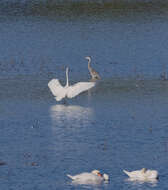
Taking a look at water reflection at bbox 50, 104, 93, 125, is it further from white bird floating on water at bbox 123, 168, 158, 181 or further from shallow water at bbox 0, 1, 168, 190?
white bird floating on water at bbox 123, 168, 158, 181

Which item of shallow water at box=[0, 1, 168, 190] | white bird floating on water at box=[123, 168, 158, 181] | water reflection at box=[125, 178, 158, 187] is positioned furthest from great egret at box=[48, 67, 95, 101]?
white bird floating on water at box=[123, 168, 158, 181]

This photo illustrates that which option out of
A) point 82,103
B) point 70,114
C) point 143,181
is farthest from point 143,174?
point 82,103

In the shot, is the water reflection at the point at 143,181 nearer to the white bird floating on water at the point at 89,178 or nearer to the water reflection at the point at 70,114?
the white bird floating on water at the point at 89,178

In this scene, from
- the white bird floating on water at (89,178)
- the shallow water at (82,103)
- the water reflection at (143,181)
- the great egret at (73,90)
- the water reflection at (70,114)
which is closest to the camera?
the white bird floating on water at (89,178)

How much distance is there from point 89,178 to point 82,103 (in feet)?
24.8

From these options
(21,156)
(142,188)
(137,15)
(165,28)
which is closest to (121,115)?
(21,156)

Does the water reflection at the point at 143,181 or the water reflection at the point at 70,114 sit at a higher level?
the water reflection at the point at 70,114

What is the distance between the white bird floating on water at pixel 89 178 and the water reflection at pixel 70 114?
16.5 ft

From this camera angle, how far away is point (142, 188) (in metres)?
14.8

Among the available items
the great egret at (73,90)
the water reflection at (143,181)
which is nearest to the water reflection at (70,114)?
the great egret at (73,90)

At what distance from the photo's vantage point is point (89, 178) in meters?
14.8

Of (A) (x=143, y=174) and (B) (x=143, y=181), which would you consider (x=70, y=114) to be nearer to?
(B) (x=143, y=181)

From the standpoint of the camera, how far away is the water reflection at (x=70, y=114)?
2017 centimetres

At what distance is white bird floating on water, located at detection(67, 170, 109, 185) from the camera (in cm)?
1478
